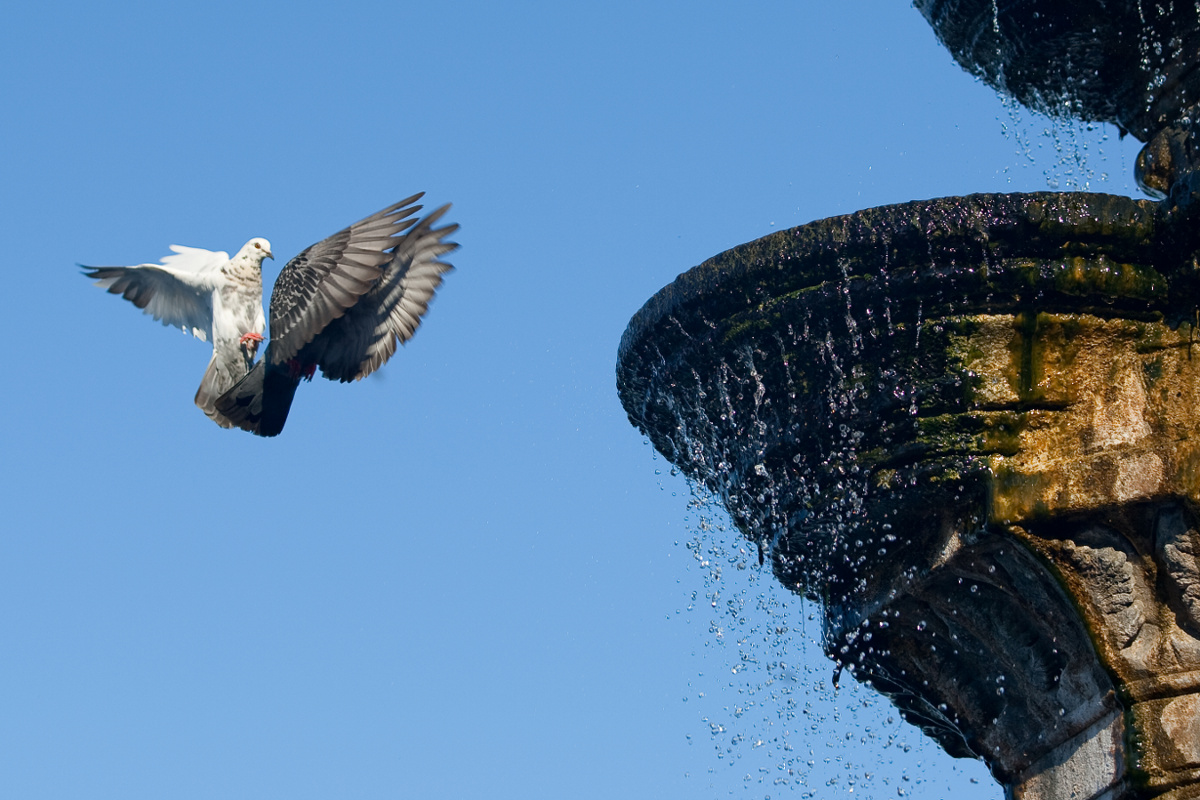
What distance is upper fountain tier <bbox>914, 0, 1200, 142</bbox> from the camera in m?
7.18

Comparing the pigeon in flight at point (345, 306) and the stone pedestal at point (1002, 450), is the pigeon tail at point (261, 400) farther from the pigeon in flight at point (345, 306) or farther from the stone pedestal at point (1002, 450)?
the stone pedestal at point (1002, 450)

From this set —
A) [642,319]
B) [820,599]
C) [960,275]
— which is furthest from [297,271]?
[960,275]

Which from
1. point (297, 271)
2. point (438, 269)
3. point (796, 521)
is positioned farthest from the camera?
point (438, 269)

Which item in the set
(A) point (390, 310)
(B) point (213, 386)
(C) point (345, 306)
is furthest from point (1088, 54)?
(B) point (213, 386)

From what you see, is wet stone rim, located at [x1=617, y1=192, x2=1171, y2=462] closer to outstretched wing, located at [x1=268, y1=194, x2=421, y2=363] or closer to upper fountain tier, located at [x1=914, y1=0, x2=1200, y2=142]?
upper fountain tier, located at [x1=914, y1=0, x2=1200, y2=142]

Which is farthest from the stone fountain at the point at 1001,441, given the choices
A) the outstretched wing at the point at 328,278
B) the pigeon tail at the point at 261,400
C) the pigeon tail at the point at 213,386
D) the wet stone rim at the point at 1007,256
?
the pigeon tail at the point at 213,386

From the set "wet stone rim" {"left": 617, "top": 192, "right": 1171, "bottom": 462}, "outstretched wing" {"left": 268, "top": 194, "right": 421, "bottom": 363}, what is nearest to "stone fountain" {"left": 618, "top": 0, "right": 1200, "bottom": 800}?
"wet stone rim" {"left": 617, "top": 192, "right": 1171, "bottom": 462}

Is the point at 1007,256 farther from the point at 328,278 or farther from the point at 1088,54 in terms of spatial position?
the point at 328,278

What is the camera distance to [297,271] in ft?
32.0

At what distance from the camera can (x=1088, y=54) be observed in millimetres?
7711

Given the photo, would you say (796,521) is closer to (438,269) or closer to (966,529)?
(966,529)

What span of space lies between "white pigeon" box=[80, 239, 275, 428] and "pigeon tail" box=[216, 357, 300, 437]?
0.46 ft

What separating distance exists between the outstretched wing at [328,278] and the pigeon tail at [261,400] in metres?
0.15

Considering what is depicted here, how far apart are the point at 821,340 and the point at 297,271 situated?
4.16 meters
